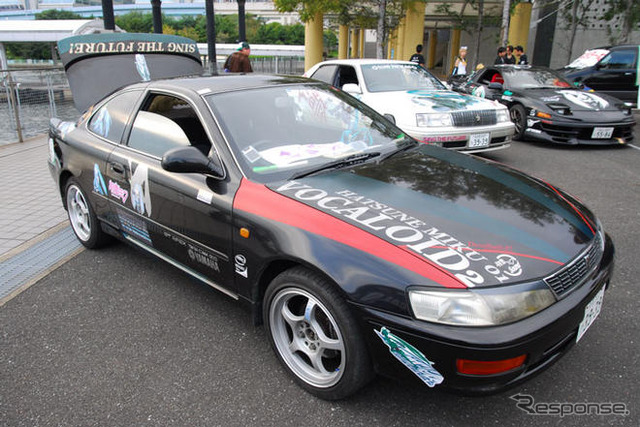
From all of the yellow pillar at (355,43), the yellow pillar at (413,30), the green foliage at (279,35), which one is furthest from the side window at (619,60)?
the green foliage at (279,35)

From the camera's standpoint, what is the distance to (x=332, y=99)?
3.40 meters

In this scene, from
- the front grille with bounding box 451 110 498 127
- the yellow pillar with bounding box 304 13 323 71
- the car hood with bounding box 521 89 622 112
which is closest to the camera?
the front grille with bounding box 451 110 498 127

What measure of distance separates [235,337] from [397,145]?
1656mm

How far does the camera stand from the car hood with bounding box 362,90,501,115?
6.06 metres

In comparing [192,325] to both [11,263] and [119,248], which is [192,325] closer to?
[119,248]

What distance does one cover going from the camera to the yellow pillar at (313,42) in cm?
2498

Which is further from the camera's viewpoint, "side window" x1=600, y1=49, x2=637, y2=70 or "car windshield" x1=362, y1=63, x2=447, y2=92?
"side window" x1=600, y1=49, x2=637, y2=70

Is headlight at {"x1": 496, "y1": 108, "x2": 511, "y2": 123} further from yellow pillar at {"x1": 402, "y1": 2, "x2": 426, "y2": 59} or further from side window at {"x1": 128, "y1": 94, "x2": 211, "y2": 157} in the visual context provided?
yellow pillar at {"x1": 402, "y1": 2, "x2": 426, "y2": 59}

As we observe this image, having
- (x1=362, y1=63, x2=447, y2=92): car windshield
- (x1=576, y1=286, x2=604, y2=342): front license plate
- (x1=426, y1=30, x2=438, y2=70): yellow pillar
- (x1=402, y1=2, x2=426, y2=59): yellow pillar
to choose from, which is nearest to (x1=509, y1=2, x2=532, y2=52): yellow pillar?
(x1=402, y1=2, x2=426, y2=59): yellow pillar

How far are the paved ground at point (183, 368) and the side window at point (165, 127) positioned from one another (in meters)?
0.97

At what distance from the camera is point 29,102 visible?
9.39 m

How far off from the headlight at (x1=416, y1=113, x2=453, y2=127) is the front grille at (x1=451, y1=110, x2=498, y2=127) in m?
0.10

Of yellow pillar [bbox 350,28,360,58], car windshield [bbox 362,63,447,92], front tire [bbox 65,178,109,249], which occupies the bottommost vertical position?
front tire [bbox 65,178,109,249]

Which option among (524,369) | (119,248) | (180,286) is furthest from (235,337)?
(119,248)
